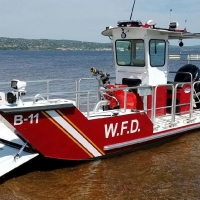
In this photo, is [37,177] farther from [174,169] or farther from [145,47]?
[145,47]

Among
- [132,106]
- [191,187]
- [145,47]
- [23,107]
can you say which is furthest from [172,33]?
[23,107]

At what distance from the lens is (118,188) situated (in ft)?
19.2

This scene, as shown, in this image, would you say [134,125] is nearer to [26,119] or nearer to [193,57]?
[26,119]

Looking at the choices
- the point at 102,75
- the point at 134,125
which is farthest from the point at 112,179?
the point at 102,75

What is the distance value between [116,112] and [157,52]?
2241 mm

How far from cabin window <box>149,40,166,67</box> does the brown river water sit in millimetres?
2258

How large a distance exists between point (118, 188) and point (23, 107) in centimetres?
219

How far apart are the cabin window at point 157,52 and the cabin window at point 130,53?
9.7 inches

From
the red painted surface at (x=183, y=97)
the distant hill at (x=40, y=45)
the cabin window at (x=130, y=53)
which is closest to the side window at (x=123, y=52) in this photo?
the cabin window at (x=130, y=53)

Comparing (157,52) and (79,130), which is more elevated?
(157,52)

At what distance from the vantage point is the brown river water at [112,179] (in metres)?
5.60

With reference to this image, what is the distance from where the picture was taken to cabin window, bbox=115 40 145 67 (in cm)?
802

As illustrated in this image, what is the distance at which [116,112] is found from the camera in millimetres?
6922

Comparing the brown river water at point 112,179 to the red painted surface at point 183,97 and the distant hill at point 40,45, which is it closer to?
the red painted surface at point 183,97
